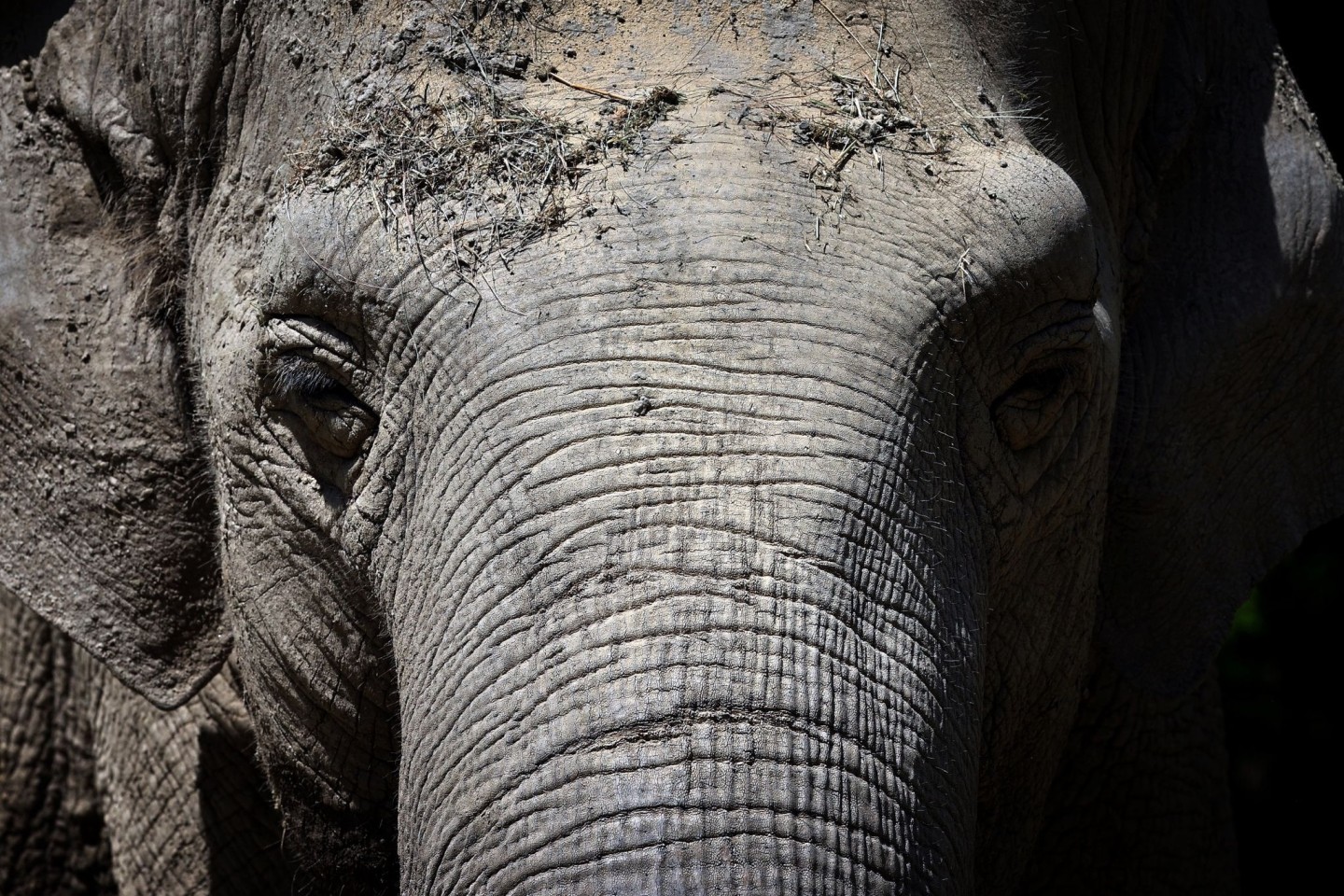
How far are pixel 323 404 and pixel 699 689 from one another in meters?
0.93

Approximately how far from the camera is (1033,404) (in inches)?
96.7

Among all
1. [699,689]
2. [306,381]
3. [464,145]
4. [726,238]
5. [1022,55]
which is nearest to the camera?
[699,689]

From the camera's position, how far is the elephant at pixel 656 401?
1.90m

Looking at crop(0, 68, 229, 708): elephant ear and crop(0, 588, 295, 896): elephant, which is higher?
crop(0, 68, 229, 708): elephant ear

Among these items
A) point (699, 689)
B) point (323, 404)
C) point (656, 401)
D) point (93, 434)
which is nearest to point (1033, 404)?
point (656, 401)

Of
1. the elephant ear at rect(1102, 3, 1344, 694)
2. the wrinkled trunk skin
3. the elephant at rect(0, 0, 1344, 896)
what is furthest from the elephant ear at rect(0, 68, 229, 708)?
the elephant ear at rect(1102, 3, 1344, 694)

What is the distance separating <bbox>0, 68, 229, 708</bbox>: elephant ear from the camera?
2.89 metres

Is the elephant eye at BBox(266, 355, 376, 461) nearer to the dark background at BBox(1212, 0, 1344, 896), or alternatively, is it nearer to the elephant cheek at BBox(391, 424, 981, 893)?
the elephant cheek at BBox(391, 424, 981, 893)

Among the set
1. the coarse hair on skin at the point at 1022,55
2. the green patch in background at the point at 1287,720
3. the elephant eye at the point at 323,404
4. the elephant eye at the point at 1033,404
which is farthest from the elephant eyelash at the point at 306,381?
the green patch in background at the point at 1287,720

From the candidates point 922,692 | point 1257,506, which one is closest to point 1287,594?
point 1257,506

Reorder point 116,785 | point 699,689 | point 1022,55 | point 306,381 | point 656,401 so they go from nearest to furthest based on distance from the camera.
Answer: point 699,689 → point 656,401 → point 306,381 → point 1022,55 → point 116,785

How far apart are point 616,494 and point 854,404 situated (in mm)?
350

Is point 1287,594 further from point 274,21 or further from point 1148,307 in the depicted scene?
point 274,21

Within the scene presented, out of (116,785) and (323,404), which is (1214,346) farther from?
(116,785)
